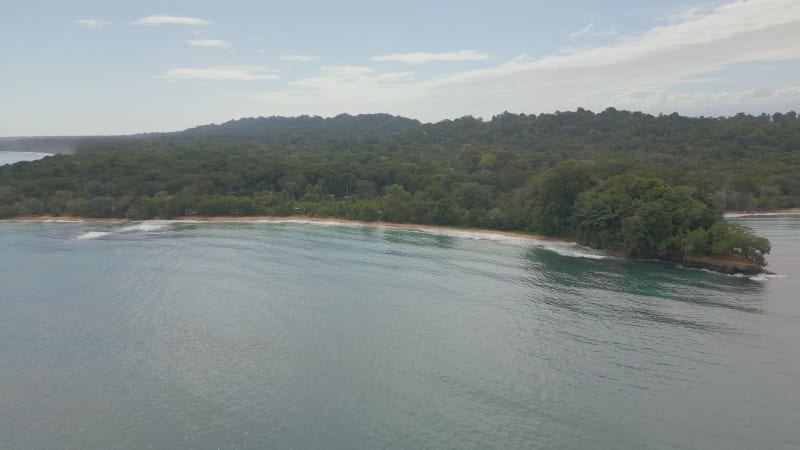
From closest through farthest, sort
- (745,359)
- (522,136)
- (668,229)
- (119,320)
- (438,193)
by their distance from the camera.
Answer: (745,359) → (119,320) → (668,229) → (438,193) → (522,136)

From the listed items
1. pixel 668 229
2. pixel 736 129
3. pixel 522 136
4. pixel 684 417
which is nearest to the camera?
pixel 684 417

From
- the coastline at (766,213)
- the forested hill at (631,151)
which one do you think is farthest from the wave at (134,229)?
the coastline at (766,213)

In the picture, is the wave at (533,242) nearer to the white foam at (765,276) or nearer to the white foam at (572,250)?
the white foam at (572,250)

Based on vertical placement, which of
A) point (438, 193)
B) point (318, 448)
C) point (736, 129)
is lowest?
point (318, 448)

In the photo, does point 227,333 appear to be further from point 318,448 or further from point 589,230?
point 589,230

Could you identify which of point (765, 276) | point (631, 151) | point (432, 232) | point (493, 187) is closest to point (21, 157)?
point (432, 232)

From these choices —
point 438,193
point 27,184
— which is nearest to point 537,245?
point 438,193

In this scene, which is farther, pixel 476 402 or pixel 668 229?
pixel 668 229
